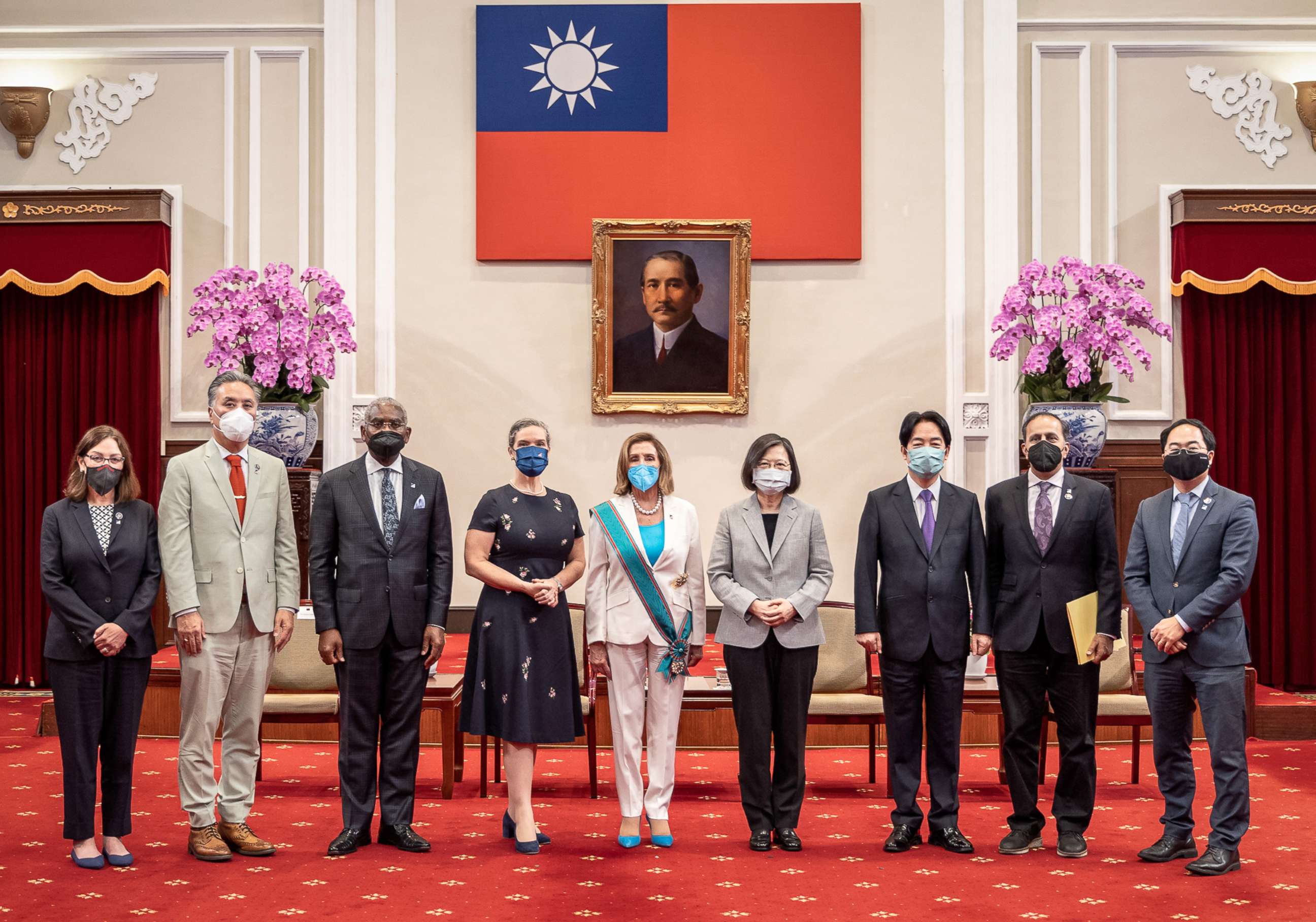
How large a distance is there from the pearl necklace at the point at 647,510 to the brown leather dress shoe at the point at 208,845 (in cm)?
176

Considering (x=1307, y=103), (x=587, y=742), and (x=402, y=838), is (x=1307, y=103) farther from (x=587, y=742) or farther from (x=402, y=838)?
(x=402, y=838)

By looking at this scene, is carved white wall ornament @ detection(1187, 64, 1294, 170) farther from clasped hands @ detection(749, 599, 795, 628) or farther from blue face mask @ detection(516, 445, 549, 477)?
blue face mask @ detection(516, 445, 549, 477)

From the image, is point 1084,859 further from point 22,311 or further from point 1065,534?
point 22,311

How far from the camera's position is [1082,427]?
6645 millimetres

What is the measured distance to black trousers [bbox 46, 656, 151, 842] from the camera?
3912 mm

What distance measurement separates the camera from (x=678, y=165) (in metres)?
7.49

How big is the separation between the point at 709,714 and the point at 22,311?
4.85m

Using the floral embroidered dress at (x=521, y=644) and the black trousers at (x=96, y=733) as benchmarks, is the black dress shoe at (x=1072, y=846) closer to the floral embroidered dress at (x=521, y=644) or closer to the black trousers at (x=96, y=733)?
the floral embroidered dress at (x=521, y=644)

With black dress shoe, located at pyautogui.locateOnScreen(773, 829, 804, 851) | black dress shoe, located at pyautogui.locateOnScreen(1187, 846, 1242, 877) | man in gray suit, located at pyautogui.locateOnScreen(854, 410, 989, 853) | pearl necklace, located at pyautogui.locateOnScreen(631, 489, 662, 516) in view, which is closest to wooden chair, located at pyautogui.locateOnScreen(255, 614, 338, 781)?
pearl necklace, located at pyautogui.locateOnScreen(631, 489, 662, 516)

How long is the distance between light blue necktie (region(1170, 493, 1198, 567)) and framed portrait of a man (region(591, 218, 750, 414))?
140 inches

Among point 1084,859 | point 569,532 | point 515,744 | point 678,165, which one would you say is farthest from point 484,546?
point 678,165

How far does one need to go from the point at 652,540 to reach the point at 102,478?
1.83m

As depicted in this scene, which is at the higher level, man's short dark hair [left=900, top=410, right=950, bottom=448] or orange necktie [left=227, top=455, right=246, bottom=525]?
man's short dark hair [left=900, top=410, right=950, bottom=448]

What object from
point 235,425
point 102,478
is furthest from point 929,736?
point 102,478
